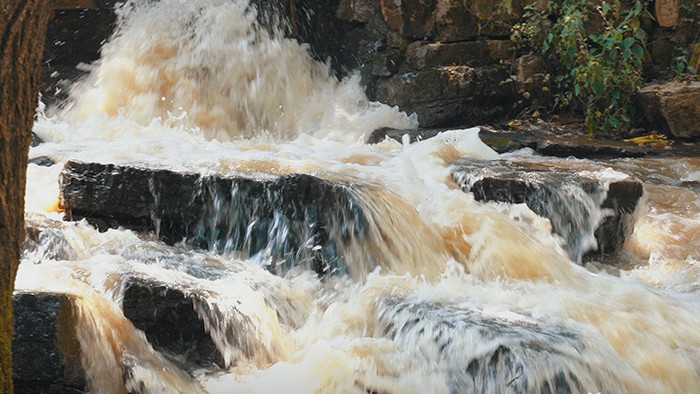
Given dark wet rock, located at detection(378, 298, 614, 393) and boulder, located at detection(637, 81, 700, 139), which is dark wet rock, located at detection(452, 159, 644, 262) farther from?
boulder, located at detection(637, 81, 700, 139)

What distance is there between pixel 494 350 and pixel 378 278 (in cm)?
116

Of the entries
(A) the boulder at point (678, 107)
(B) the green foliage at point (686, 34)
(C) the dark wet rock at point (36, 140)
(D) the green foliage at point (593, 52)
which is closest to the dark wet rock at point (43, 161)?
(C) the dark wet rock at point (36, 140)

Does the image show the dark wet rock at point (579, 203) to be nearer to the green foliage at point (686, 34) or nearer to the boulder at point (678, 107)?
the boulder at point (678, 107)

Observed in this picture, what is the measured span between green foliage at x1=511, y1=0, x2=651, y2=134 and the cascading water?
4.14 feet

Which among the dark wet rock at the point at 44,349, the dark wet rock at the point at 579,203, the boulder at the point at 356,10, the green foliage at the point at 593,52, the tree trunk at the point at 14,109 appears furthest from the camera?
the boulder at the point at 356,10

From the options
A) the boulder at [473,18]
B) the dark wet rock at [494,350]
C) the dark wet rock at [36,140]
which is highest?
the boulder at [473,18]

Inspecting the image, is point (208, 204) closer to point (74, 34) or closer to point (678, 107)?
point (678, 107)

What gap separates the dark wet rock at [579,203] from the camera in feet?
15.5

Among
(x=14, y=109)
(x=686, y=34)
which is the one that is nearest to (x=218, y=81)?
(x=686, y=34)

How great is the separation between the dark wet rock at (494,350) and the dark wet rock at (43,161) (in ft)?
10.4

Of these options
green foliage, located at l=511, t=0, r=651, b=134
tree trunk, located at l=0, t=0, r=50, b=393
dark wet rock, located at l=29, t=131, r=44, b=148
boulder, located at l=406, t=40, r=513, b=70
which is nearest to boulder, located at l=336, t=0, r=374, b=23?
boulder, located at l=406, t=40, r=513, b=70

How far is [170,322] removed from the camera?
2.97m

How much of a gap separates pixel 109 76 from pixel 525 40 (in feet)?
15.5

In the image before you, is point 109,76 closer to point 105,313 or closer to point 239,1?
point 239,1
